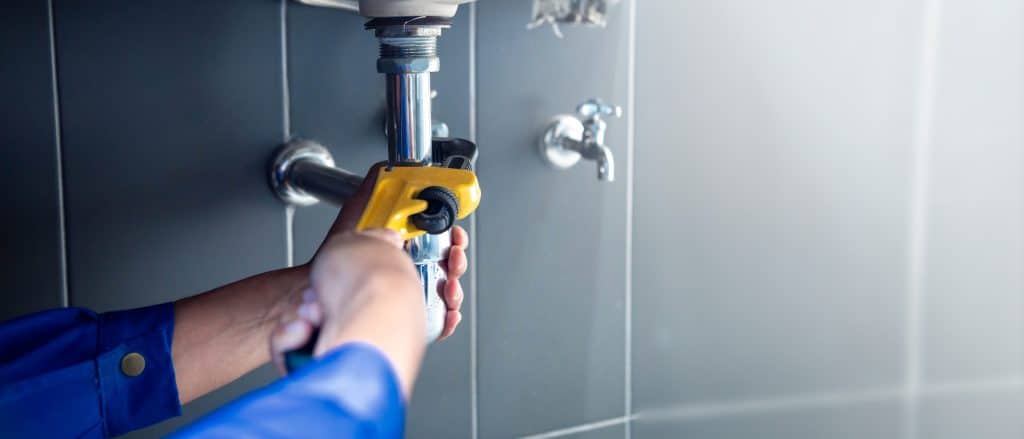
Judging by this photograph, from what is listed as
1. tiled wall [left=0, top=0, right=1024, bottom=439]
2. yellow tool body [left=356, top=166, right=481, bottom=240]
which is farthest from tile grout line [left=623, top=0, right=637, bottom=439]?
yellow tool body [left=356, top=166, right=481, bottom=240]

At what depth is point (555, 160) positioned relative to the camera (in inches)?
38.4

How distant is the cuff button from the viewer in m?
0.62

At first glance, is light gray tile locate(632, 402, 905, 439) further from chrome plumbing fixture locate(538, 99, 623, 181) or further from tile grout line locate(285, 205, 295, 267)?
tile grout line locate(285, 205, 295, 267)

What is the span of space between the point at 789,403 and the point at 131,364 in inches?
28.1

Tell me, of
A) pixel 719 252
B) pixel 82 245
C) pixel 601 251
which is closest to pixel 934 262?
pixel 719 252

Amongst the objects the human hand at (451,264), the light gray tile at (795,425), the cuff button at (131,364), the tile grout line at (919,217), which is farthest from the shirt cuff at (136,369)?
the tile grout line at (919,217)

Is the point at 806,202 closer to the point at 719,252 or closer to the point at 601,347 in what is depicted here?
the point at 719,252

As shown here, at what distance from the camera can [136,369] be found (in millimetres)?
626

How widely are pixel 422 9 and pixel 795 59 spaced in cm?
50

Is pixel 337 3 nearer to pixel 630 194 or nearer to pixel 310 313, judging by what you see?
pixel 630 194

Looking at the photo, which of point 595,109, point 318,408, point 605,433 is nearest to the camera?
point 318,408

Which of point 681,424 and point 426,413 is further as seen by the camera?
point 681,424

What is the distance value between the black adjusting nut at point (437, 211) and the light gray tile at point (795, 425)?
2.04ft

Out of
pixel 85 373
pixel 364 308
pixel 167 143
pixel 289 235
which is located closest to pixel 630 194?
pixel 289 235
